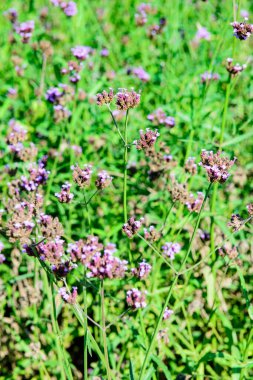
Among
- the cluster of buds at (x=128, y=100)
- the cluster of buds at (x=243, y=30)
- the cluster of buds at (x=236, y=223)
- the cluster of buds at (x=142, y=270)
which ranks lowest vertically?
the cluster of buds at (x=142, y=270)

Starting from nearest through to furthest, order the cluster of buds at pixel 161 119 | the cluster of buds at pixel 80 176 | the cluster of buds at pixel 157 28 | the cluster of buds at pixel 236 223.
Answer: the cluster of buds at pixel 236 223 < the cluster of buds at pixel 80 176 < the cluster of buds at pixel 161 119 < the cluster of buds at pixel 157 28

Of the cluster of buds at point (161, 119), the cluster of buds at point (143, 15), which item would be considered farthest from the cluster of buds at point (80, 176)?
the cluster of buds at point (143, 15)

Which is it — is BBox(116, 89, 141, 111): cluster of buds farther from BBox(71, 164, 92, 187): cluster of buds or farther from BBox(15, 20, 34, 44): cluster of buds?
BBox(15, 20, 34, 44): cluster of buds

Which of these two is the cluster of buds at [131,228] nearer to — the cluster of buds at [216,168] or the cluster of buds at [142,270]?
the cluster of buds at [142,270]

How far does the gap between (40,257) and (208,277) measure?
1.24 meters

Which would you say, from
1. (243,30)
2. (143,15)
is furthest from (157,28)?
(243,30)

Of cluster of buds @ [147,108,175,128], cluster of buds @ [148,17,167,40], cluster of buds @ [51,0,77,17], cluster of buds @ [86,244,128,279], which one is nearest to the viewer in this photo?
cluster of buds @ [86,244,128,279]

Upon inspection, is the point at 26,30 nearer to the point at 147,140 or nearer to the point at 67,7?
the point at 67,7

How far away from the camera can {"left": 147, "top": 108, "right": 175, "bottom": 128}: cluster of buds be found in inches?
128

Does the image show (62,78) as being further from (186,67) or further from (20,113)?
(186,67)

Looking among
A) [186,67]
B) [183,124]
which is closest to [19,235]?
[183,124]

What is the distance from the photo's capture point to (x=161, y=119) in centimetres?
328

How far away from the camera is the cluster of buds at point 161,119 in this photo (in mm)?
3260

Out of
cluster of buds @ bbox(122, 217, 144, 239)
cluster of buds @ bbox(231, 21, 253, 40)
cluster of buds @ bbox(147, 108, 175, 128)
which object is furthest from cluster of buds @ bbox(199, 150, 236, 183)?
cluster of buds @ bbox(147, 108, 175, 128)
